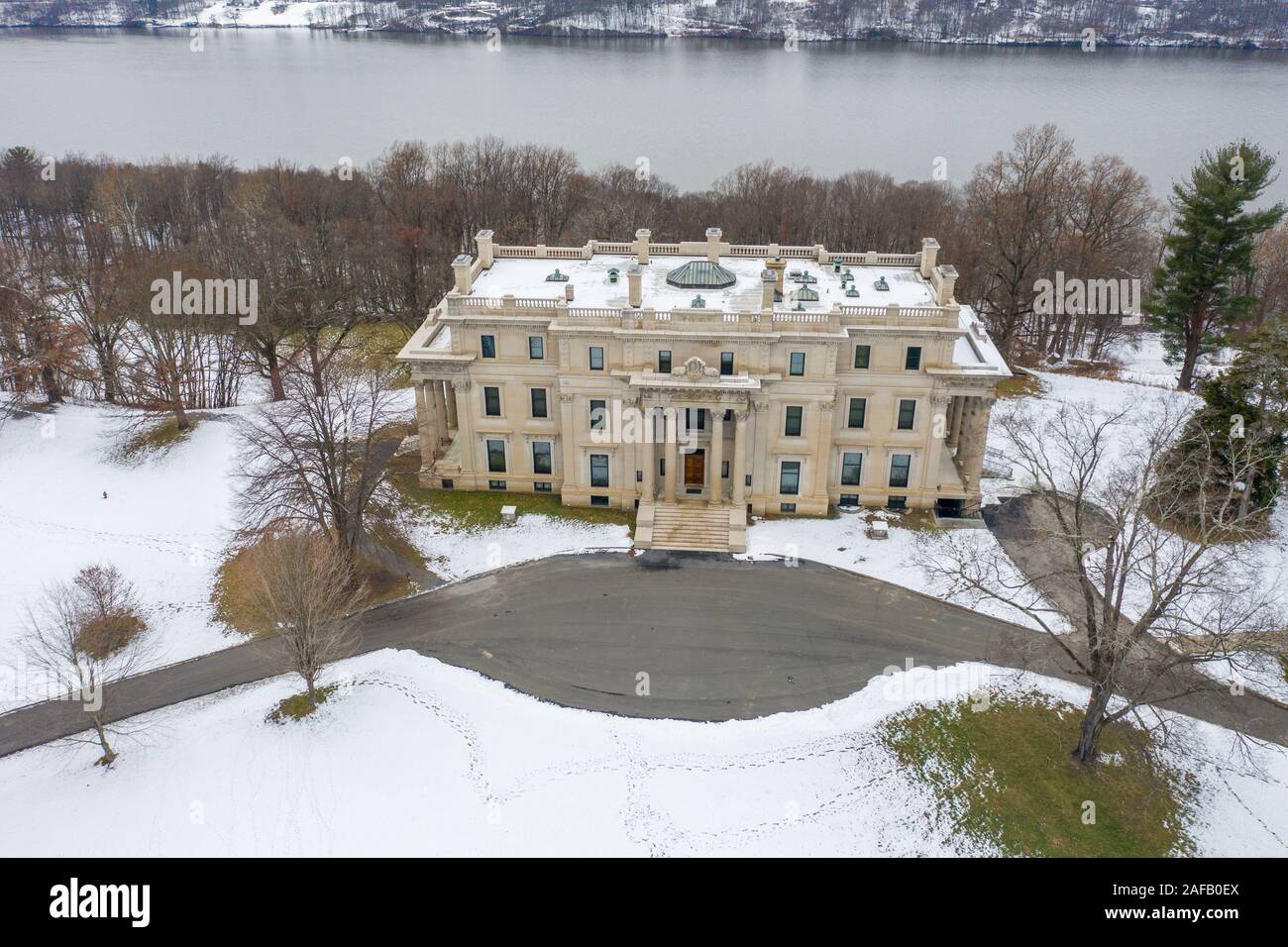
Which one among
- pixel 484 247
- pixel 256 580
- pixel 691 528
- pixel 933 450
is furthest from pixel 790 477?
pixel 256 580

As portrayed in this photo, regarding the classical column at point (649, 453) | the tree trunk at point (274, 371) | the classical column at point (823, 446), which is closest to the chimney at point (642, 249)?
the classical column at point (649, 453)

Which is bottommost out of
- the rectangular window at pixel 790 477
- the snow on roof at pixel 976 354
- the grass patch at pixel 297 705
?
the grass patch at pixel 297 705

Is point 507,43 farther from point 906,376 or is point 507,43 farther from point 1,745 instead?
point 1,745

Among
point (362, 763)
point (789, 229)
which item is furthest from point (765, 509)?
point (789, 229)

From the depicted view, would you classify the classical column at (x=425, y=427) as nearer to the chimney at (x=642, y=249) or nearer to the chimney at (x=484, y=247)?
the chimney at (x=484, y=247)

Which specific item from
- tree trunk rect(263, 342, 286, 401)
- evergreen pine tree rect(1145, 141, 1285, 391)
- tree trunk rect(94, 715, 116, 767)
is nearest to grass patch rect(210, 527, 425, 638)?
tree trunk rect(94, 715, 116, 767)
